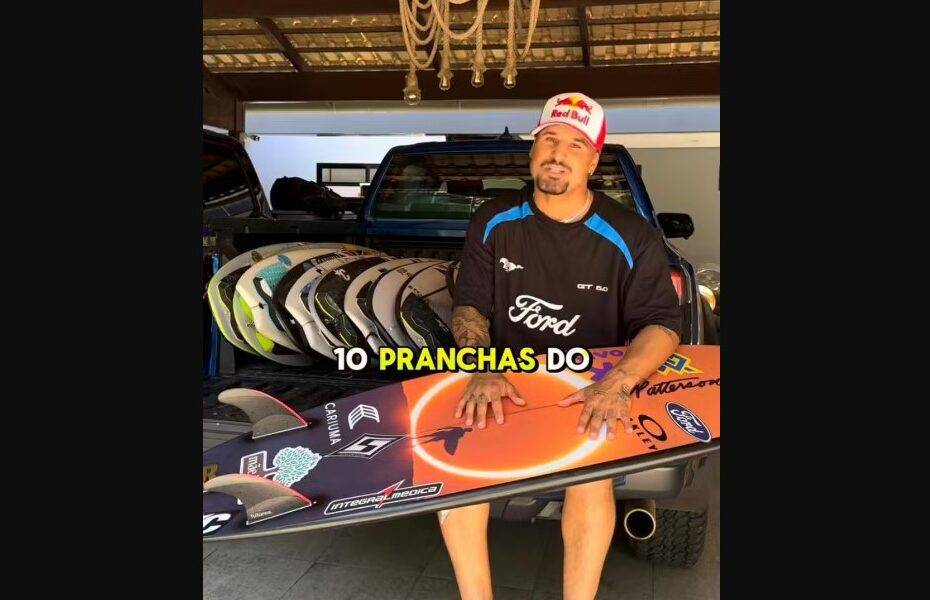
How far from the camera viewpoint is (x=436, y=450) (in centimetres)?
211

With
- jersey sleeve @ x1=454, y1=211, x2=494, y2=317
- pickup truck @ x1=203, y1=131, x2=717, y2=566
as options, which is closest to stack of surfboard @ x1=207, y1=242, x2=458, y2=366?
pickup truck @ x1=203, y1=131, x2=717, y2=566

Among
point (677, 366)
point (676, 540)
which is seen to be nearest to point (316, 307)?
point (677, 366)

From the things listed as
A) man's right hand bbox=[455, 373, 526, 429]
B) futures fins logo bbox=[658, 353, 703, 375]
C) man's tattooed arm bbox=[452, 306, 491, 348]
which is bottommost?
man's right hand bbox=[455, 373, 526, 429]

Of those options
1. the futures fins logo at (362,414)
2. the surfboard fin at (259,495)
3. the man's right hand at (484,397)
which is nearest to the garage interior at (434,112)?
the surfboard fin at (259,495)

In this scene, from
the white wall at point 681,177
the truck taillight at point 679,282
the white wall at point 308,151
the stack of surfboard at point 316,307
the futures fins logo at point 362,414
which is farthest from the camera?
the white wall at point 308,151

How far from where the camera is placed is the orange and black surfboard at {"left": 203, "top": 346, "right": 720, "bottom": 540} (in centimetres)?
198

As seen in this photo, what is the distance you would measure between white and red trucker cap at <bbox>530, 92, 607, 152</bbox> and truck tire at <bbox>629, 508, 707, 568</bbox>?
133cm

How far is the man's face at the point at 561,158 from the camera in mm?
2256

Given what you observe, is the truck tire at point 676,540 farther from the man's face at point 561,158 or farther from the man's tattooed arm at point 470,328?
the man's face at point 561,158

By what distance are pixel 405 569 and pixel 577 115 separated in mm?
1776

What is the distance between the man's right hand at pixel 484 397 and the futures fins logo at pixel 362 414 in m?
0.32

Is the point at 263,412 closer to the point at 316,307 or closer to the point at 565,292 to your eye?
the point at 316,307

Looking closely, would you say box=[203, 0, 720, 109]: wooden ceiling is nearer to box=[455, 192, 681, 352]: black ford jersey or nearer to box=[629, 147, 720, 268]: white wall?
box=[629, 147, 720, 268]: white wall

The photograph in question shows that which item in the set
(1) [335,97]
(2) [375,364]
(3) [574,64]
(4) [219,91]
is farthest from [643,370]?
(1) [335,97]
